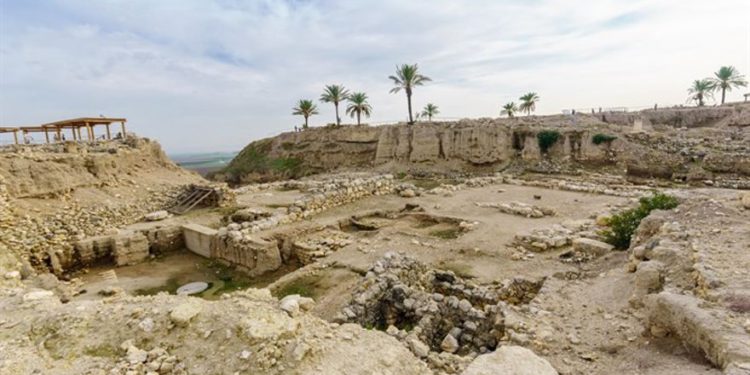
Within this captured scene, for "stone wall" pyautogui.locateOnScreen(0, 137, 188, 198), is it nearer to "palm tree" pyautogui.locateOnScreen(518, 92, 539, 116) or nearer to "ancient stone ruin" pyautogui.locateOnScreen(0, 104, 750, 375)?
"ancient stone ruin" pyautogui.locateOnScreen(0, 104, 750, 375)

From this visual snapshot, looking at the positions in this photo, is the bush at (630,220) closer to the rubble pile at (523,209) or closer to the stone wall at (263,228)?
the rubble pile at (523,209)

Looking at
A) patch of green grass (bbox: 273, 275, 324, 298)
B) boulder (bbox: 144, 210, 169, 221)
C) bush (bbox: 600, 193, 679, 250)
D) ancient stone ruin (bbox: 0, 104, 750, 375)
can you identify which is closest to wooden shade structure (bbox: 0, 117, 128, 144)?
ancient stone ruin (bbox: 0, 104, 750, 375)

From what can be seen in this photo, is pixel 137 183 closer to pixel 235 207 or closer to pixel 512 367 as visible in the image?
pixel 235 207

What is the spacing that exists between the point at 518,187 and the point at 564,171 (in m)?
7.18

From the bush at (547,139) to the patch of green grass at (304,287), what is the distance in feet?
76.7

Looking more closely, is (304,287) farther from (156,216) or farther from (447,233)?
(156,216)

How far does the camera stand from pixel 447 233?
1269 cm

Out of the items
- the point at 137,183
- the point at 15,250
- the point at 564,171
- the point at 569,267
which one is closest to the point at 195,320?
the point at 569,267

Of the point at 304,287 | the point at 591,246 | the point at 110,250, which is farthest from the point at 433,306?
the point at 110,250

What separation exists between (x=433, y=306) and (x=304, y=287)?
3949mm

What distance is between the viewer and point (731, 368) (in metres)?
3.36

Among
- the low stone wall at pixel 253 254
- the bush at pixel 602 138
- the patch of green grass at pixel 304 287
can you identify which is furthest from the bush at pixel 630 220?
the bush at pixel 602 138

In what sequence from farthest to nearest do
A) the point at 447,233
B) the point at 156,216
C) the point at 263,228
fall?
the point at 156,216 → the point at 263,228 → the point at 447,233

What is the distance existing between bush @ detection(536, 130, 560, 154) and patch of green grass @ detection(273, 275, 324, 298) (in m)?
23.4
